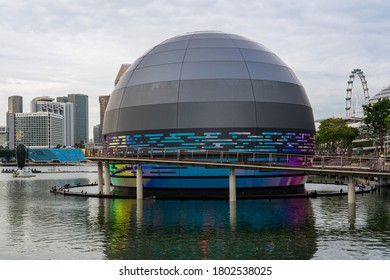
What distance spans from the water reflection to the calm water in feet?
0.20

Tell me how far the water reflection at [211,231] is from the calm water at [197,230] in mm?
62

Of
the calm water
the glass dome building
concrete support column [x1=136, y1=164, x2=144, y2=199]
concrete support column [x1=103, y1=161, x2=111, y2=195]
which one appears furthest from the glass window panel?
the calm water

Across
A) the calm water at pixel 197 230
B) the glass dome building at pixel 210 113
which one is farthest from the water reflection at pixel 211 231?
the glass dome building at pixel 210 113

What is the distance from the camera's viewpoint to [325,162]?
58.5m

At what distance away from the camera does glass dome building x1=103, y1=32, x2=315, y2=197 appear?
66.6 metres

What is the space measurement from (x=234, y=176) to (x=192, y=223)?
1803cm

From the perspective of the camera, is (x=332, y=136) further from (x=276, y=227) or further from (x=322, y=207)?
(x=276, y=227)

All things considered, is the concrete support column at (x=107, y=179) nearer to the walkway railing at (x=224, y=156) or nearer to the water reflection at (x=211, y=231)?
the walkway railing at (x=224, y=156)

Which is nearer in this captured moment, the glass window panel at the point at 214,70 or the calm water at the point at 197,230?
the calm water at the point at 197,230

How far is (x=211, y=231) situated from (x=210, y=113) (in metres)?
29.1

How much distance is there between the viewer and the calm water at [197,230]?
31703 mm

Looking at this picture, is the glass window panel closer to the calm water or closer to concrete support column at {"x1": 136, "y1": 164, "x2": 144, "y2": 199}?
concrete support column at {"x1": 136, "y1": 164, "x2": 144, "y2": 199}

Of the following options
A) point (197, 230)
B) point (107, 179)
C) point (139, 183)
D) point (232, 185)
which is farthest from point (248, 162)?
point (197, 230)
